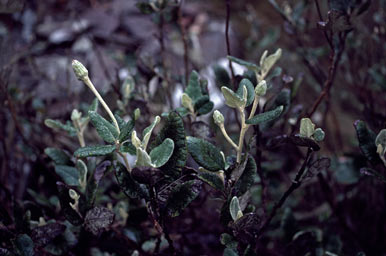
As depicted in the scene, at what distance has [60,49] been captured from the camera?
2.45m

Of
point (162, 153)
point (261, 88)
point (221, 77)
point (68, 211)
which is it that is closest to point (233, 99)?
point (261, 88)

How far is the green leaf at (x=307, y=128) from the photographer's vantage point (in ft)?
2.19

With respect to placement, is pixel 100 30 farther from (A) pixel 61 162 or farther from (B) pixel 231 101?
(B) pixel 231 101

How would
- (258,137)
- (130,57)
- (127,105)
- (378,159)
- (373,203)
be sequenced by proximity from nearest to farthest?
(378,159) < (258,137) < (127,105) < (373,203) < (130,57)

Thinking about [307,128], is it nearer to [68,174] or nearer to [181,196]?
[181,196]

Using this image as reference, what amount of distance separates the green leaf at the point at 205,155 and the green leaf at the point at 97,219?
197 millimetres

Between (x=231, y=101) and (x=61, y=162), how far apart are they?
0.46 meters

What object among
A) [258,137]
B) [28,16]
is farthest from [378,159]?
[28,16]

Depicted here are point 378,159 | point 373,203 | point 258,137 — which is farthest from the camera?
point 373,203

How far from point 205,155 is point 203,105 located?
0.55ft

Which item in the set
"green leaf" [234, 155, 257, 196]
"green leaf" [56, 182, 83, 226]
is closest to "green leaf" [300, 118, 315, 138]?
"green leaf" [234, 155, 257, 196]

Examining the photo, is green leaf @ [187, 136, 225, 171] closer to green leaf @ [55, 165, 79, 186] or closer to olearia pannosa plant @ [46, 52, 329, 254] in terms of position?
olearia pannosa plant @ [46, 52, 329, 254]

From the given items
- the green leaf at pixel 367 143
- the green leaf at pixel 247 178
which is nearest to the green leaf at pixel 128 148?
the green leaf at pixel 247 178

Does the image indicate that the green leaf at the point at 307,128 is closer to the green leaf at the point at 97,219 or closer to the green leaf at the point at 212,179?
the green leaf at the point at 212,179
